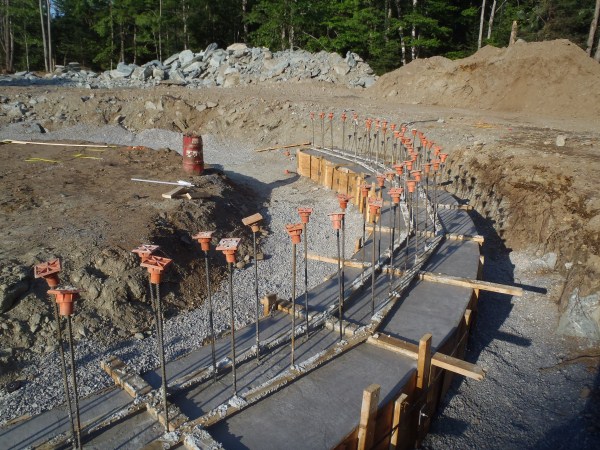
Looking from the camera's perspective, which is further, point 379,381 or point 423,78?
point 423,78

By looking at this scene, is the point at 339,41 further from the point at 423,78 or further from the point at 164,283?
the point at 164,283

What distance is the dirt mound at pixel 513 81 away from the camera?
53.5ft

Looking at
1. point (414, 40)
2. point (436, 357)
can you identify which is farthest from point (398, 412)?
point (414, 40)

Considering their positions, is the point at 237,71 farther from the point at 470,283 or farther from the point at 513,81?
the point at 470,283

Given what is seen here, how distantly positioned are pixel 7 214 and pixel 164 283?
3.50 m

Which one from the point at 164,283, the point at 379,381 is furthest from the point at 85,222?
the point at 379,381

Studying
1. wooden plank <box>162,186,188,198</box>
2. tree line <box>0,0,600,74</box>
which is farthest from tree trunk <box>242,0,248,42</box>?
wooden plank <box>162,186,188,198</box>

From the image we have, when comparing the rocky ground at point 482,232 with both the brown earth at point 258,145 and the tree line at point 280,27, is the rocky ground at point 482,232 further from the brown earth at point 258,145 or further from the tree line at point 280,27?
the tree line at point 280,27

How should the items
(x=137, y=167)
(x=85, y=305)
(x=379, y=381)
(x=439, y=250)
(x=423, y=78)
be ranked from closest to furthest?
1. (x=379, y=381)
2. (x=85, y=305)
3. (x=439, y=250)
4. (x=137, y=167)
5. (x=423, y=78)

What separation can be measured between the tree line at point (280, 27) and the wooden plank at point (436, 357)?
75.7ft

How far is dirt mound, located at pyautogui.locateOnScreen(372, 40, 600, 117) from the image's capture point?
16.3 metres

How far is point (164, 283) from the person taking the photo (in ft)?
21.7

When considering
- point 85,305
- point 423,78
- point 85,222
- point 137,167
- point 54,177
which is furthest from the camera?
point 423,78

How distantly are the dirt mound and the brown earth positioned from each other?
5 cm
